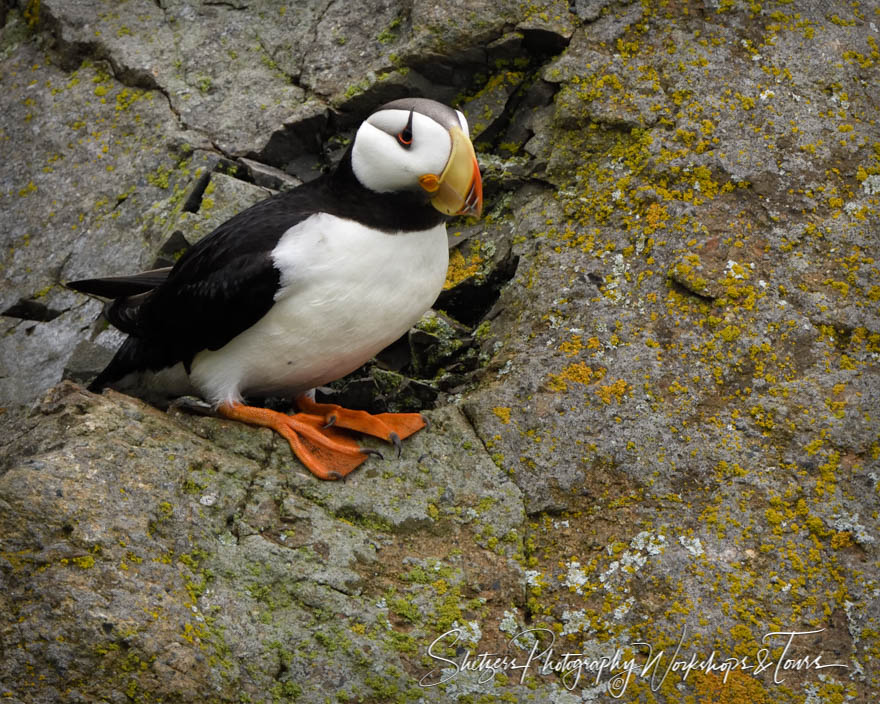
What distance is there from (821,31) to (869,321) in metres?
1.72

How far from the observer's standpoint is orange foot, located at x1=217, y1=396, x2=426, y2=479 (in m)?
3.78

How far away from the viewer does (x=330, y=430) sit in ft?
13.3

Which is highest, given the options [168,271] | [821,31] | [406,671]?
[821,31]

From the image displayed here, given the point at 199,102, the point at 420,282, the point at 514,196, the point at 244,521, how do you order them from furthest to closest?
the point at 199,102 < the point at 514,196 < the point at 420,282 < the point at 244,521

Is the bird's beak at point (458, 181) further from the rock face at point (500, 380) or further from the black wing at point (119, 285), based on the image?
the black wing at point (119, 285)

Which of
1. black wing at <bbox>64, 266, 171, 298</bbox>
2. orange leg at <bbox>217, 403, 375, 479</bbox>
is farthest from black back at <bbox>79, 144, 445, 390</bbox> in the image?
orange leg at <bbox>217, 403, 375, 479</bbox>

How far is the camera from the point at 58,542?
304 centimetres

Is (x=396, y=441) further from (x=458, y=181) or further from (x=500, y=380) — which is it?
(x=458, y=181)

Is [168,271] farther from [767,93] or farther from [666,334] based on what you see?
[767,93]

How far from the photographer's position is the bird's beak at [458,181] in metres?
3.69

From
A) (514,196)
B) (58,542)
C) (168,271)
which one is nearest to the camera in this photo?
(58,542)

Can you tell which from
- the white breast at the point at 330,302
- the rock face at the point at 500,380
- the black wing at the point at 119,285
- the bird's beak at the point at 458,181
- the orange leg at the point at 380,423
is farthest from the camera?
the black wing at the point at 119,285

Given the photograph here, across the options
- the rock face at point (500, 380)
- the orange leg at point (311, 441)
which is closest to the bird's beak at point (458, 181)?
the rock face at point (500, 380)

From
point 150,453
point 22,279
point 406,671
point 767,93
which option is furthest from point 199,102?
point 406,671
